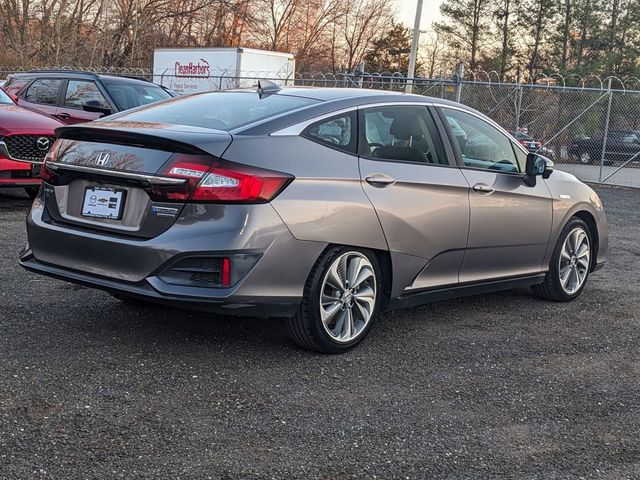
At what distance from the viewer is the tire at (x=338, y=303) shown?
14.9ft

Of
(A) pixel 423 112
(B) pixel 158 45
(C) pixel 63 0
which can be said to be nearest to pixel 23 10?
(C) pixel 63 0

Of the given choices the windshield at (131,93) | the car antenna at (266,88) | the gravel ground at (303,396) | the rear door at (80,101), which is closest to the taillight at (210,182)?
the gravel ground at (303,396)

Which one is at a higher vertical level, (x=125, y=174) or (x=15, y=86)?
Result: (x=15, y=86)

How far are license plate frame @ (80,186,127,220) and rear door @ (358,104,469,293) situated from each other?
1.36m

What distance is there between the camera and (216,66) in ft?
88.1

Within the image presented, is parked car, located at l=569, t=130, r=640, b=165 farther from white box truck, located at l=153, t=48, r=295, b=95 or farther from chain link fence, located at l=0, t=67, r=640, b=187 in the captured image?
white box truck, located at l=153, t=48, r=295, b=95

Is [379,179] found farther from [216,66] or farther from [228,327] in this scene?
[216,66]

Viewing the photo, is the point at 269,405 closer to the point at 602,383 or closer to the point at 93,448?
the point at 93,448

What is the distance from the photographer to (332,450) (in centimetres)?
348

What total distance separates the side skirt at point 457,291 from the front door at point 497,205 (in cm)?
6

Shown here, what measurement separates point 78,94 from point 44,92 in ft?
2.09

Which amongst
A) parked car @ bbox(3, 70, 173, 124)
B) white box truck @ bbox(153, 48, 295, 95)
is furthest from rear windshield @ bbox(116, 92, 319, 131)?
white box truck @ bbox(153, 48, 295, 95)

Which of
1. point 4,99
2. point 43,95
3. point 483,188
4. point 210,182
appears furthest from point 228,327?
point 43,95

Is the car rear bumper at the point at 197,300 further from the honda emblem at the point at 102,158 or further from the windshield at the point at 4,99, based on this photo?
the windshield at the point at 4,99
